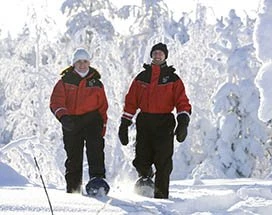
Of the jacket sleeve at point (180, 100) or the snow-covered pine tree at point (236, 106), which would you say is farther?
the snow-covered pine tree at point (236, 106)

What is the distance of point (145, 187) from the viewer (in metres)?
7.11

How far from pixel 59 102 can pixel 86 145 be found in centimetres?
54

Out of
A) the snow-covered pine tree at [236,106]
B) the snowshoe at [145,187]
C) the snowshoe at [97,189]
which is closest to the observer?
the snowshoe at [97,189]

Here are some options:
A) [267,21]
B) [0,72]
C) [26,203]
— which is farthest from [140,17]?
[26,203]

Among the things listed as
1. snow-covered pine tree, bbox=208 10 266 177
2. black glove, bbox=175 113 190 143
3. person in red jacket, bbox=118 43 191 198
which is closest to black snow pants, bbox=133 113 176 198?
person in red jacket, bbox=118 43 191 198

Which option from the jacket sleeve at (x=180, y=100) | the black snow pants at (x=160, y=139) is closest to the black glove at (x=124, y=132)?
the black snow pants at (x=160, y=139)

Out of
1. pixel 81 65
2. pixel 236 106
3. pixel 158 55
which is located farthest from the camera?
pixel 236 106

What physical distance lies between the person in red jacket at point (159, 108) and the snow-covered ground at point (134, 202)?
0.37m

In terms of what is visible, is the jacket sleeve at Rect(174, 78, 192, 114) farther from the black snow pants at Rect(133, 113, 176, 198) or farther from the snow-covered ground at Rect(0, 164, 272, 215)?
the snow-covered ground at Rect(0, 164, 272, 215)

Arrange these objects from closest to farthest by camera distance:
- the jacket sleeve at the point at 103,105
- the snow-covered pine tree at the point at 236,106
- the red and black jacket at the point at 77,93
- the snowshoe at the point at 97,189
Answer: the snowshoe at the point at 97,189 → the red and black jacket at the point at 77,93 → the jacket sleeve at the point at 103,105 → the snow-covered pine tree at the point at 236,106

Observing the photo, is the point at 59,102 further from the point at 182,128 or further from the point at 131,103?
the point at 182,128

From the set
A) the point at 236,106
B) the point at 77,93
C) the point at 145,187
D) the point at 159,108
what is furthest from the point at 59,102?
the point at 236,106

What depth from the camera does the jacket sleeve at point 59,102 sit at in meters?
6.50

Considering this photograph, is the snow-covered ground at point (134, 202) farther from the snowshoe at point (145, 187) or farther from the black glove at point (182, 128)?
the black glove at point (182, 128)
